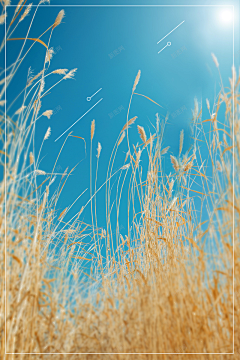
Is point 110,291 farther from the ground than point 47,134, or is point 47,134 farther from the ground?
point 47,134

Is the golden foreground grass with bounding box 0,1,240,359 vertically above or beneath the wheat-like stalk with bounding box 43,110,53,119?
beneath

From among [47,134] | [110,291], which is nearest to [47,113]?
[47,134]

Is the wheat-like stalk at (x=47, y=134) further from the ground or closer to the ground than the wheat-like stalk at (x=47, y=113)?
closer to the ground

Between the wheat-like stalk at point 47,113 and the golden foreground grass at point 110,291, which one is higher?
the wheat-like stalk at point 47,113

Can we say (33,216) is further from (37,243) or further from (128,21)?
(128,21)

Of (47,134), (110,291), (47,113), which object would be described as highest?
(47,113)

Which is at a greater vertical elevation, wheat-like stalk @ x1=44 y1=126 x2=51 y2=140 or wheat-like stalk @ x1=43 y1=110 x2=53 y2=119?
wheat-like stalk @ x1=43 y1=110 x2=53 y2=119

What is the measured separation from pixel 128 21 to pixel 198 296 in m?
1.96

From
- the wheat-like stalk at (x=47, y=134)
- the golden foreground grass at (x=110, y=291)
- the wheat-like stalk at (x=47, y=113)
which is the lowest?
the golden foreground grass at (x=110, y=291)

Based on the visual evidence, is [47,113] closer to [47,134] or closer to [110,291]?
[47,134]

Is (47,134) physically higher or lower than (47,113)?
lower

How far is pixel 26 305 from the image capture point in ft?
3.17

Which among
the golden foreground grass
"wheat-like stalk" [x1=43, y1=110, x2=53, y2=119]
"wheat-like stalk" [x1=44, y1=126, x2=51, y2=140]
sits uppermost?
"wheat-like stalk" [x1=43, y1=110, x2=53, y2=119]

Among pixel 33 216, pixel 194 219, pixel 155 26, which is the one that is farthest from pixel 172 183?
pixel 155 26
